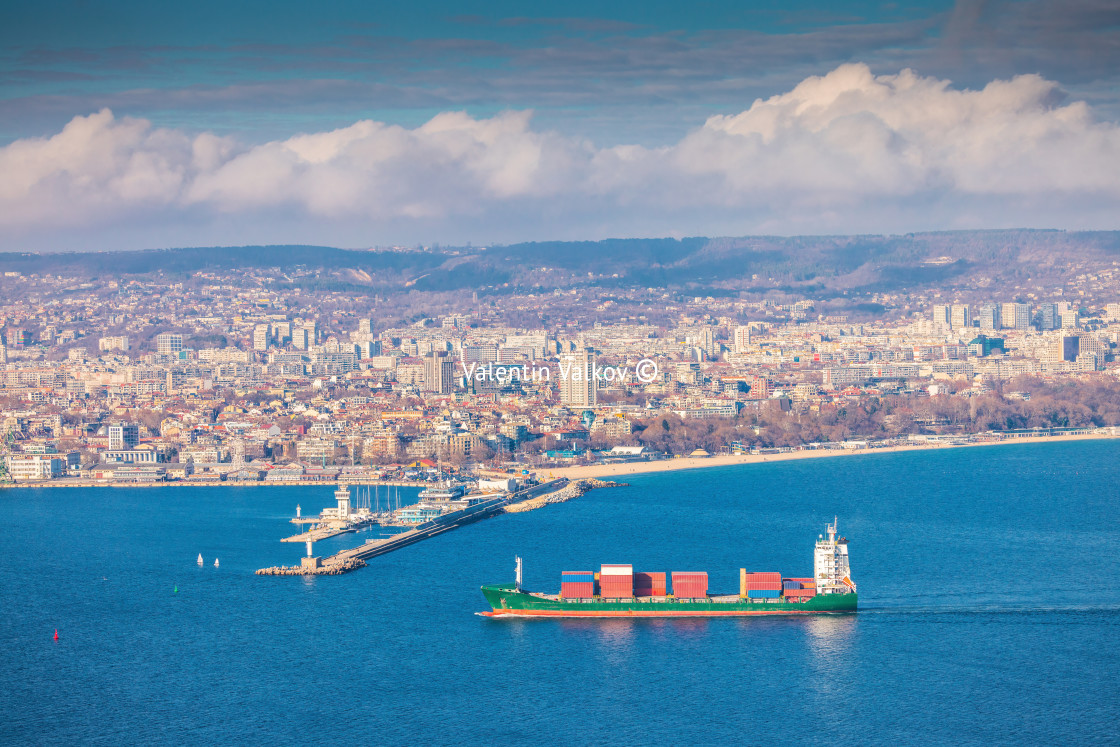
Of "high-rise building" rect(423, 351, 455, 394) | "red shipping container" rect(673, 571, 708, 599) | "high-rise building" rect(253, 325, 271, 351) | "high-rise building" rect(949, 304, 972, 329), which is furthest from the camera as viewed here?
"high-rise building" rect(949, 304, 972, 329)

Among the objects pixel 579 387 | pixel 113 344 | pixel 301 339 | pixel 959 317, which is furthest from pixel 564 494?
pixel 959 317

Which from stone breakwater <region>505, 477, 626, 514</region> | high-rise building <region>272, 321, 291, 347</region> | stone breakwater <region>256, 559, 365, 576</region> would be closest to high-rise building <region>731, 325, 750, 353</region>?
high-rise building <region>272, 321, 291, 347</region>

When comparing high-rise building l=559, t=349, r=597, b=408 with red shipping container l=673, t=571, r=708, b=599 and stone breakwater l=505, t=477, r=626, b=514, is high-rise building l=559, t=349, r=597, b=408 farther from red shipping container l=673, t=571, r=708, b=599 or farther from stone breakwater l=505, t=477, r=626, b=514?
red shipping container l=673, t=571, r=708, b=599

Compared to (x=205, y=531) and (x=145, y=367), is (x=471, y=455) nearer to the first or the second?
(x=205, y=531)

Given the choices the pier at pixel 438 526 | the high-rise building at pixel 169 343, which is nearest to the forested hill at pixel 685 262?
the high-rise building at pixel 169 343

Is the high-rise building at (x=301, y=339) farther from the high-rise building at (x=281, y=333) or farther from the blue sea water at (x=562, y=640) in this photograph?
the blue sea water at (x=562, y=640)
